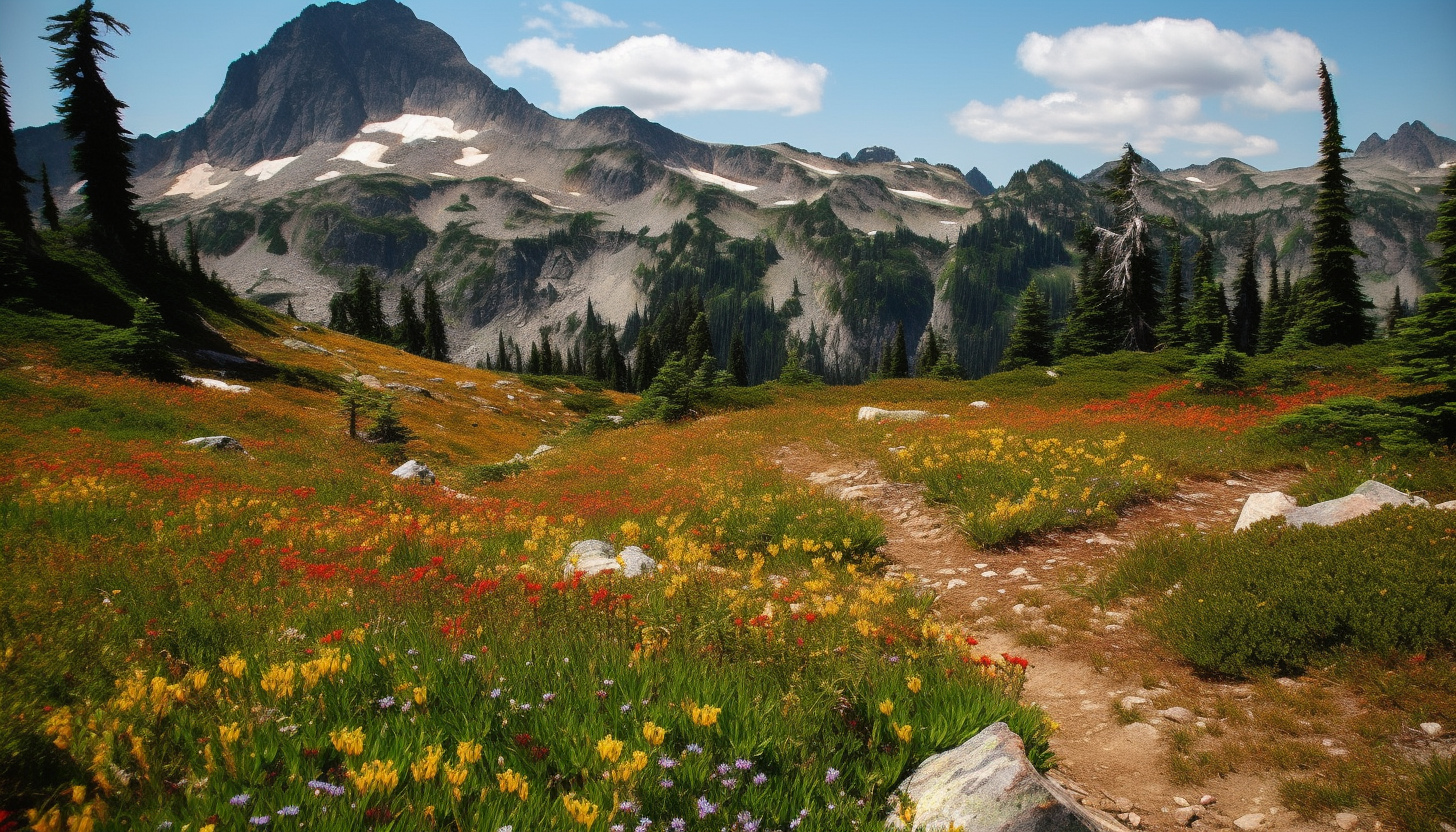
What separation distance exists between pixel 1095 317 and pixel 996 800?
6273 cm

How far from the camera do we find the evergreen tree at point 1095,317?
173 ft

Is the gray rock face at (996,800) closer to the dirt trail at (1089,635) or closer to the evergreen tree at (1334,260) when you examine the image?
the dirt trail at (1089,635)

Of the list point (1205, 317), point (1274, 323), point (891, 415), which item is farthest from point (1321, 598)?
point (1274, 323)

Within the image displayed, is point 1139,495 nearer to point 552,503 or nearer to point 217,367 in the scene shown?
point 552,503

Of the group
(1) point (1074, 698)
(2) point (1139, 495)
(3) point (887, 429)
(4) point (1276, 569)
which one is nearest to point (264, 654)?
(1) point (1074, 698)

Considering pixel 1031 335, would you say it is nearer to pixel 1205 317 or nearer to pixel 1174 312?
pixel 1174 312

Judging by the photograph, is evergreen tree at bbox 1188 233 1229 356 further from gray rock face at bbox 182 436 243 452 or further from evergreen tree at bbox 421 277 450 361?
evergreen tree at bbox 421 277 450 361

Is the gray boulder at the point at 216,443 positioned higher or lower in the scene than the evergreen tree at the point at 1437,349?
lower

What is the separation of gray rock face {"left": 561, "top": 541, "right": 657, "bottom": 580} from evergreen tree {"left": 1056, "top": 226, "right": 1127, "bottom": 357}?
2145 inches

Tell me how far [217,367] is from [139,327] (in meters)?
11.9

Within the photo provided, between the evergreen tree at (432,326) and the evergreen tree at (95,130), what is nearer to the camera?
the evergreen tree at (95,130)

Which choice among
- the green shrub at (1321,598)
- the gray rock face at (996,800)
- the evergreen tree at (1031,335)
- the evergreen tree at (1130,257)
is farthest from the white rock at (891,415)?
the evergreen tree at (1031,335)

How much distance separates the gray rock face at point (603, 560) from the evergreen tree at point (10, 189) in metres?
45.8

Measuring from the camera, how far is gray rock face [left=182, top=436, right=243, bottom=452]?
52.9 ft
